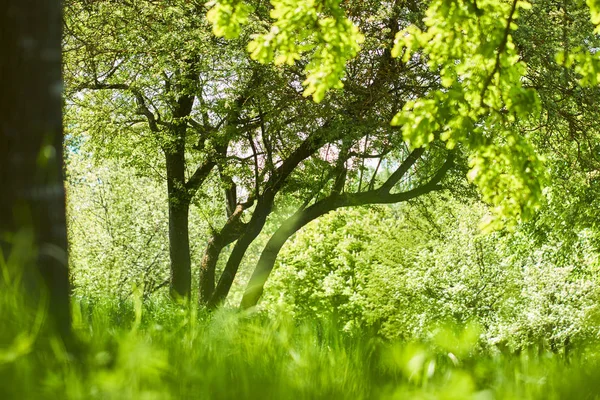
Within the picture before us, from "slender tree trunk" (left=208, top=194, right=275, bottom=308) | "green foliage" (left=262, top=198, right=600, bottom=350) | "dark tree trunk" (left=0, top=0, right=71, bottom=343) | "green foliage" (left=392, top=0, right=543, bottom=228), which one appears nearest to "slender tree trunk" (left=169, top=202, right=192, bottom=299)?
"slender tree trunk" (left=208, top=194, right=275, bottom=308)

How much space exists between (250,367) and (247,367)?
0.01 meters

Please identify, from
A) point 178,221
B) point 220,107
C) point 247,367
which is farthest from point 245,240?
point 247,367

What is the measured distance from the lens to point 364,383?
2559 millimetres

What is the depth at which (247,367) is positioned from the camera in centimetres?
252

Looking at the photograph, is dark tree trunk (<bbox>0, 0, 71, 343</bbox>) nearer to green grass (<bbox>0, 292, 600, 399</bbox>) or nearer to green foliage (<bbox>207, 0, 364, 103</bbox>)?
green grass (<bbox>0, 292, 600, 399</bbox>)

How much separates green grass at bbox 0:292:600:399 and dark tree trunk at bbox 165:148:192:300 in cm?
1603

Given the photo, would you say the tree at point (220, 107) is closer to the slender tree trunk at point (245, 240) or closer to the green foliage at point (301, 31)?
the slender tree trunk at point (245, 240)

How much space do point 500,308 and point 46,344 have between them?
103 ft

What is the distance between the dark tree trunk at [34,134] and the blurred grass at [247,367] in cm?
33

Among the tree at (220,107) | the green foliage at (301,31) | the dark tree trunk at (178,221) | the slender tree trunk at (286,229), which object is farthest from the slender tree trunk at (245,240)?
the green foliage at (301,31)

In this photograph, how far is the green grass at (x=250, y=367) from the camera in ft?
6.00

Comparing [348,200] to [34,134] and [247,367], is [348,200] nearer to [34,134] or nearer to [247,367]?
[34,134]

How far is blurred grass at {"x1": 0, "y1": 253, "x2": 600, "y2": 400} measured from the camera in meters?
1.83

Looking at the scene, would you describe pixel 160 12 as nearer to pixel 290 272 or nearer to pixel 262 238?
pixel 290 272
